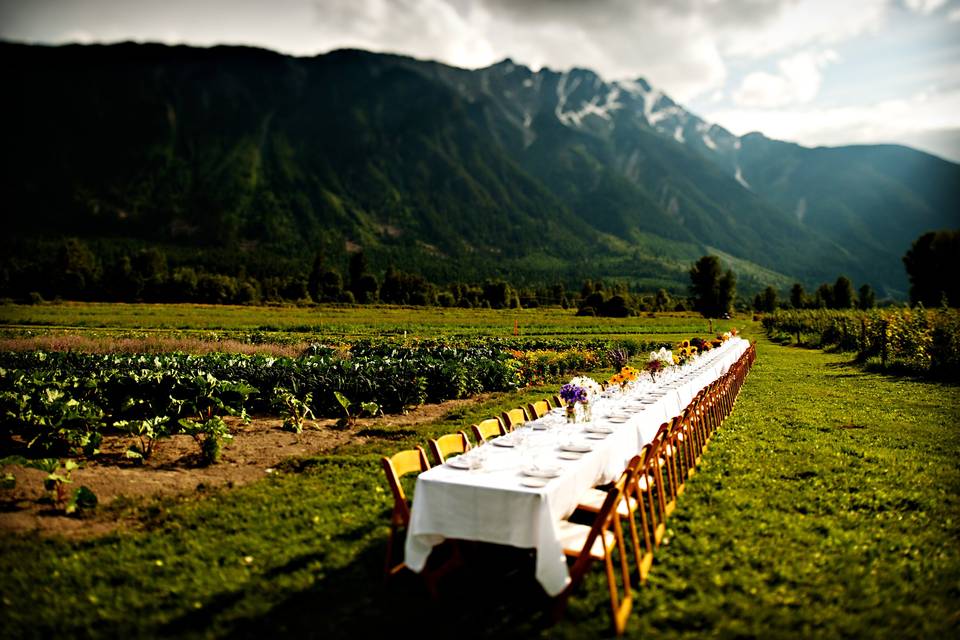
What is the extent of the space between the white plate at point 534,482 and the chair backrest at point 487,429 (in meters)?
1.49

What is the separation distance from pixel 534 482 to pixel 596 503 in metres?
1.51

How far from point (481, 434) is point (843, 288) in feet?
405

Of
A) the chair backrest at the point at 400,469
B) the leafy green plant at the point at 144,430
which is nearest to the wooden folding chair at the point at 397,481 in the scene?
the chair backrest at the point at 400,469

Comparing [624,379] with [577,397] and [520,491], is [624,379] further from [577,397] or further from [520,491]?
[520,491]

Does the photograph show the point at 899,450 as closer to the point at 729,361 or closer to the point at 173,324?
the point at 729,361

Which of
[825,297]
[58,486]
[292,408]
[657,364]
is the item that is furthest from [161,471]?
[825,297]

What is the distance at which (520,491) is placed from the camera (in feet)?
14.9

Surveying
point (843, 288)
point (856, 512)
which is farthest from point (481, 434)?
point (843, 288)

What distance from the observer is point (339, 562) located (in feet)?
18.6

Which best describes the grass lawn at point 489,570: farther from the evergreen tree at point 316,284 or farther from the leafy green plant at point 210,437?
the evergreen tree at point 316,284

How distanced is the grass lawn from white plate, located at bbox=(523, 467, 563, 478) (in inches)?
40.3

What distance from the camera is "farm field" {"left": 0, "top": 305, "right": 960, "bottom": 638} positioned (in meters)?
4.56

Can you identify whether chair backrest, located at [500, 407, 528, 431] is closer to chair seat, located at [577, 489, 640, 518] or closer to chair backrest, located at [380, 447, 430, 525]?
chair seat, located at [577, 489, 640, 518]

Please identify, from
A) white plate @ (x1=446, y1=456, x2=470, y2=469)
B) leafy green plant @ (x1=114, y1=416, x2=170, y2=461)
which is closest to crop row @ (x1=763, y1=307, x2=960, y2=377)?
white plate @ (x1=446, y1=456, x2=470, y2=469)
